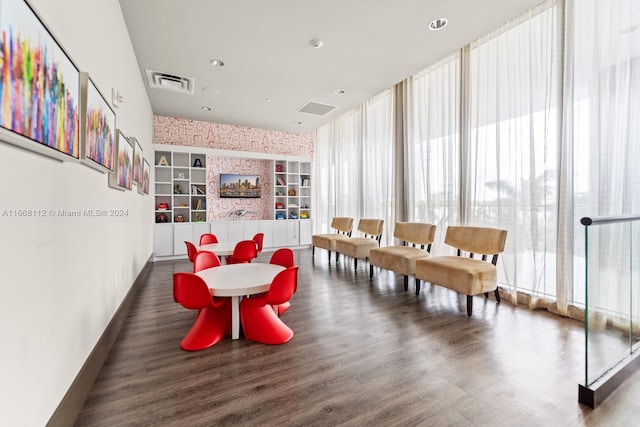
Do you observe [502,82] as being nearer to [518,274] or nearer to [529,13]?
[529,13]

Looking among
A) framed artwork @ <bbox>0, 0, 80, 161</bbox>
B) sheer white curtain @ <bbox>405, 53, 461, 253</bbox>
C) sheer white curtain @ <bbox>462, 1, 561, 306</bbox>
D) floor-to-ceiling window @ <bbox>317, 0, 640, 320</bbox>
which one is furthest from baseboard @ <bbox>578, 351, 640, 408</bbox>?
framed artwork @ <bbox>0, 0, 80, 161</bbox>

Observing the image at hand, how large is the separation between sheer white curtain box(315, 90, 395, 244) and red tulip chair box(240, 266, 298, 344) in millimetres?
3346

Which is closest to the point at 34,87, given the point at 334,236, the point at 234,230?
the point at 334,236

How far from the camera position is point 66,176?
5.02ft

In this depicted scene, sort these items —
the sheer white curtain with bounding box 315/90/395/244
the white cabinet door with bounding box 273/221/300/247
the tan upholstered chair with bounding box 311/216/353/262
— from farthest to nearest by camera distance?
1. the white cabinet door with bounding box 273/221/300/247
2. the tan upholstered chair with bounding box 311/216/353/262
3. the sheer white curtain with bounding box 315/90/395/244

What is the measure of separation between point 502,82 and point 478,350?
10.3 ft

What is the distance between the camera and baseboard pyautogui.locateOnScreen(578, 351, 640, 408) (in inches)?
64.7

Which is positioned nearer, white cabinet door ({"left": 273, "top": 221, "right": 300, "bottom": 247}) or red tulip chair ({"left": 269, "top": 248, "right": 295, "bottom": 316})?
red tulip chair ({"left": 269, "top": 248, "right": 295, "bottom": 316})

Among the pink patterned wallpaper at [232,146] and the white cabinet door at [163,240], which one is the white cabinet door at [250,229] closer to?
the pink patterned wallpaper at [232,146]

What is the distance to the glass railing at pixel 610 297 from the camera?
1.75 m

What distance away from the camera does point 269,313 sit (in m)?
2.59

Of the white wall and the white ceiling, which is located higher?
the white ceiling

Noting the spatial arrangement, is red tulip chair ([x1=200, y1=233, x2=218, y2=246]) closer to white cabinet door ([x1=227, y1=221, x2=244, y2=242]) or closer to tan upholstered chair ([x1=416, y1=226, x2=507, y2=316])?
white cabinet door ([x1=227, y1=221, x2=244, y2=242])

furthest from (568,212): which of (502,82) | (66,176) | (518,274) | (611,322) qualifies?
(66,176)
